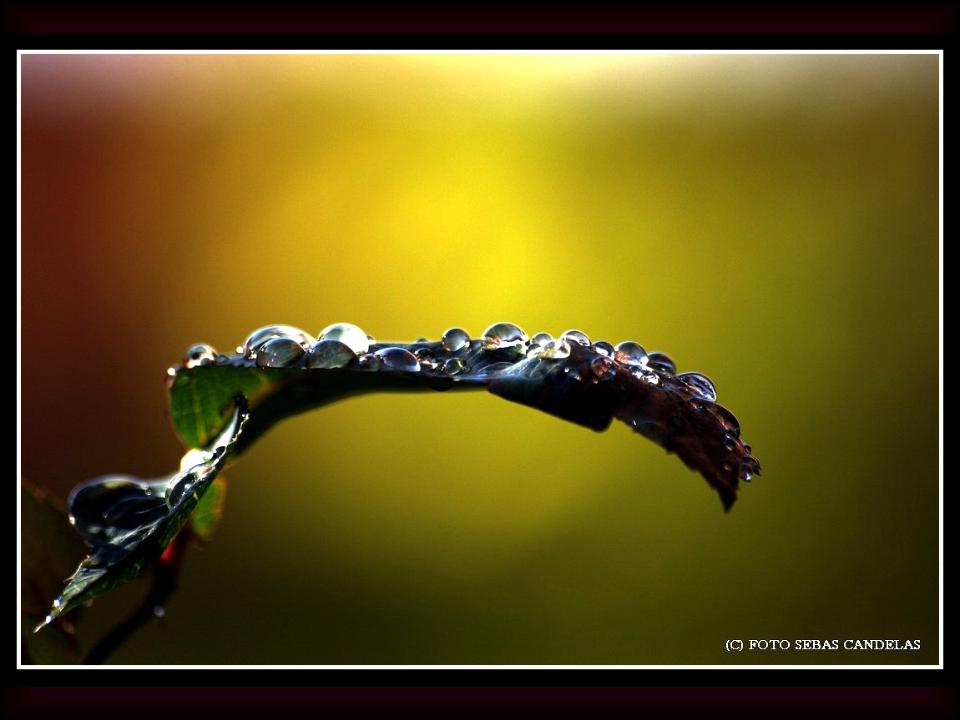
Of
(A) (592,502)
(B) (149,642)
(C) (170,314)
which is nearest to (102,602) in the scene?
(B) (149,642)

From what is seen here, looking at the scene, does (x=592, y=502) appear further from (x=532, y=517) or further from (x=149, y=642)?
(x=149, y=642)

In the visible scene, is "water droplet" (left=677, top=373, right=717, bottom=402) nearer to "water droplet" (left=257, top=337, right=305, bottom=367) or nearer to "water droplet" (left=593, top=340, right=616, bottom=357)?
"water droplet" (left=593, top=340, right=616, bottom=357)

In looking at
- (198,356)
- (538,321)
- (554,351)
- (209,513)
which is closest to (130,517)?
(209,513)

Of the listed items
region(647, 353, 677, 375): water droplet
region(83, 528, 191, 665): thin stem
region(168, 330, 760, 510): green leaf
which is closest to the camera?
region(168, 330, 760, 510): green leaf

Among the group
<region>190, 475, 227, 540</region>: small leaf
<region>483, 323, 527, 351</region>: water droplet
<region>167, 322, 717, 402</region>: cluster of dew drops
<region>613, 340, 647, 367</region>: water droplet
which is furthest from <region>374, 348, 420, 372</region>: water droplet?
<region>190, 475, 227, 540</region>: small leaf

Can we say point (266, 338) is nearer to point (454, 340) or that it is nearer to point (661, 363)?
point (454, 340)
